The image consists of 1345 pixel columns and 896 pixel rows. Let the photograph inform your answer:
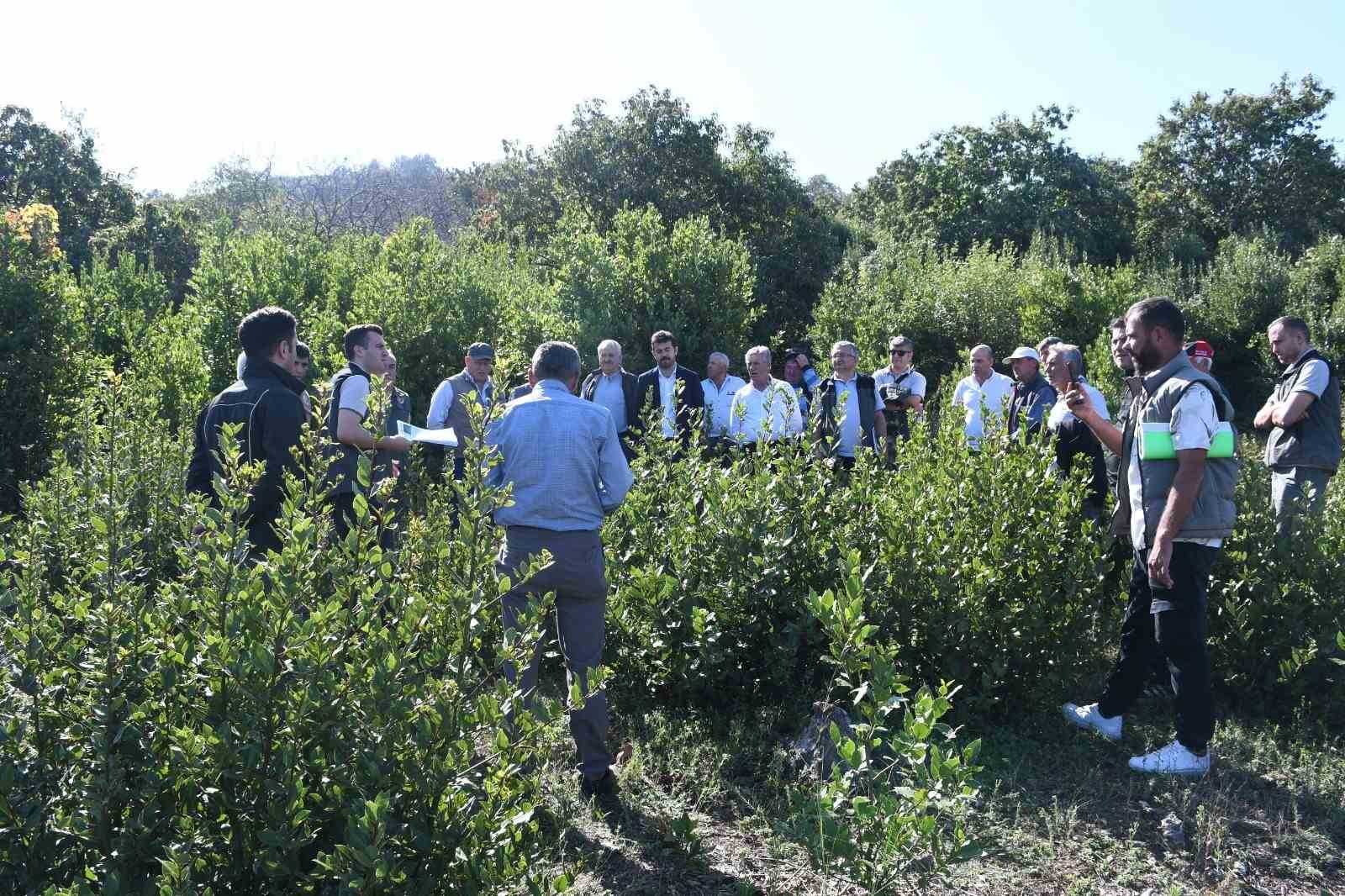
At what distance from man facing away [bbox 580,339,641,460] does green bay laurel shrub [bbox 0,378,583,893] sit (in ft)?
19.7

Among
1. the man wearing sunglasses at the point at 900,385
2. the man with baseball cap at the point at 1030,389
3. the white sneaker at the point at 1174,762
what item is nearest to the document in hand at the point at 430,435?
the white sneaker at the point at 1174,762

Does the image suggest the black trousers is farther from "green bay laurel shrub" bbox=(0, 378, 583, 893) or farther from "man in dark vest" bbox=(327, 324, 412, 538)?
"man in dark vest" bbox=(327, 324, 412, 538)

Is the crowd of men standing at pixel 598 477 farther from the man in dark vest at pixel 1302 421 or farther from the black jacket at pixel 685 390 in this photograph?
the black jacket at pixel 685 390

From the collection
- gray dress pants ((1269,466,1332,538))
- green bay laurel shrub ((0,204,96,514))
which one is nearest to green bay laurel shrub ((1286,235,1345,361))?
gray dress pants ((1269,466,1332,538))

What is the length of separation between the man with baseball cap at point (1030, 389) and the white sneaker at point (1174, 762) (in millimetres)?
2546

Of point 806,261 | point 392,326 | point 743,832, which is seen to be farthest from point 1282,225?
point 743,832

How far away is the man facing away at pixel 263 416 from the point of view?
4.20m

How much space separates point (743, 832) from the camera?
3.91 metres

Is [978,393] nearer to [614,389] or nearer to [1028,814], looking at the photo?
[614,389]

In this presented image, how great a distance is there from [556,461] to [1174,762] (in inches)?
115

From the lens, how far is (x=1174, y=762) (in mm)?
4301

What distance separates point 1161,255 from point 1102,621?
29.9 metres

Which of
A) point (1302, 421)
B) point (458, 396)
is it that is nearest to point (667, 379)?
point (458, 396)

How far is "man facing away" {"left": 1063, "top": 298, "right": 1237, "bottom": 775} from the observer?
13.6 ft
